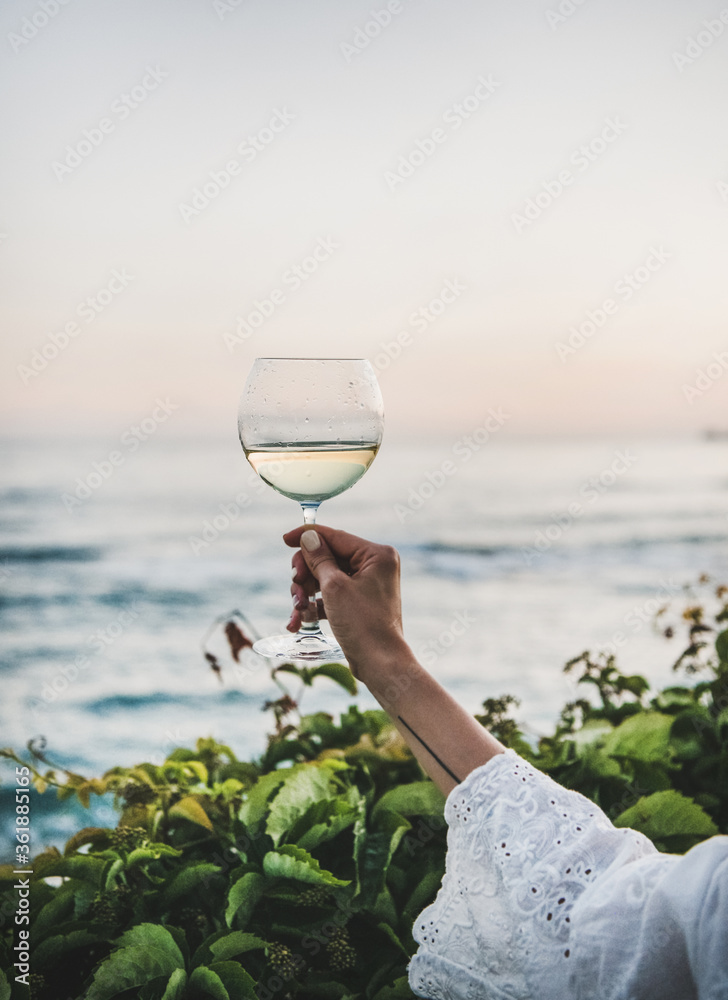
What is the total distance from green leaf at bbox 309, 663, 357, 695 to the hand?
0.67m

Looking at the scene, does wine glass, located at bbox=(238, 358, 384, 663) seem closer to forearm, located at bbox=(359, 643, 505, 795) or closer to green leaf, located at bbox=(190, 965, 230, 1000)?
forearm, located at bbox=(359, 643, 505, 795)

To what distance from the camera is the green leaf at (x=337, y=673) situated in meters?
1.79

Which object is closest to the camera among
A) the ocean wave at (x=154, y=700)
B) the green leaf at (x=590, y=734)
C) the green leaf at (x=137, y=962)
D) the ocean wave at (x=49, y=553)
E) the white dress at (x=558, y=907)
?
the white dress at (x=558, y=907)

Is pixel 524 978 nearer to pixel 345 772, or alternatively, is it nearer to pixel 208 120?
pixel 345 772

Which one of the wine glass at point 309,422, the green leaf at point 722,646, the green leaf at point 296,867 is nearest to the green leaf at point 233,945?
the green leaf at point 296,867

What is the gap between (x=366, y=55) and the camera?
20.5 ft

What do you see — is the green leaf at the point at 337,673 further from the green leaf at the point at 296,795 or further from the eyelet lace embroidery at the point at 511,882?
the eyelet lace embroidery at the point at 511,882

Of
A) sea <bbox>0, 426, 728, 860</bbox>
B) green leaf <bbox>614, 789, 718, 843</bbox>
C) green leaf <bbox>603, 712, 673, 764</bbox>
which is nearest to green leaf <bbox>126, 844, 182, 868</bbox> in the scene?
green leaf <bbox>614, 789, 718, 843</bbox>

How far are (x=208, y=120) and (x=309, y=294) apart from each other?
6.86ft

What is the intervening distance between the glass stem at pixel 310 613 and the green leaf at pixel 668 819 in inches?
28.7

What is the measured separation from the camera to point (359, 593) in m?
1.11

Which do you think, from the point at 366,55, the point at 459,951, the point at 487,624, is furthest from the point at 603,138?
the point at 487,624

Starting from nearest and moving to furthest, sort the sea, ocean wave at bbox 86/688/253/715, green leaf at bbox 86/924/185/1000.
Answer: green leaf at bbox 86/924/185/1000, ocean wave at bbox 86/688/253/715, the sea

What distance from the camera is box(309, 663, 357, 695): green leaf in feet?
5.86
